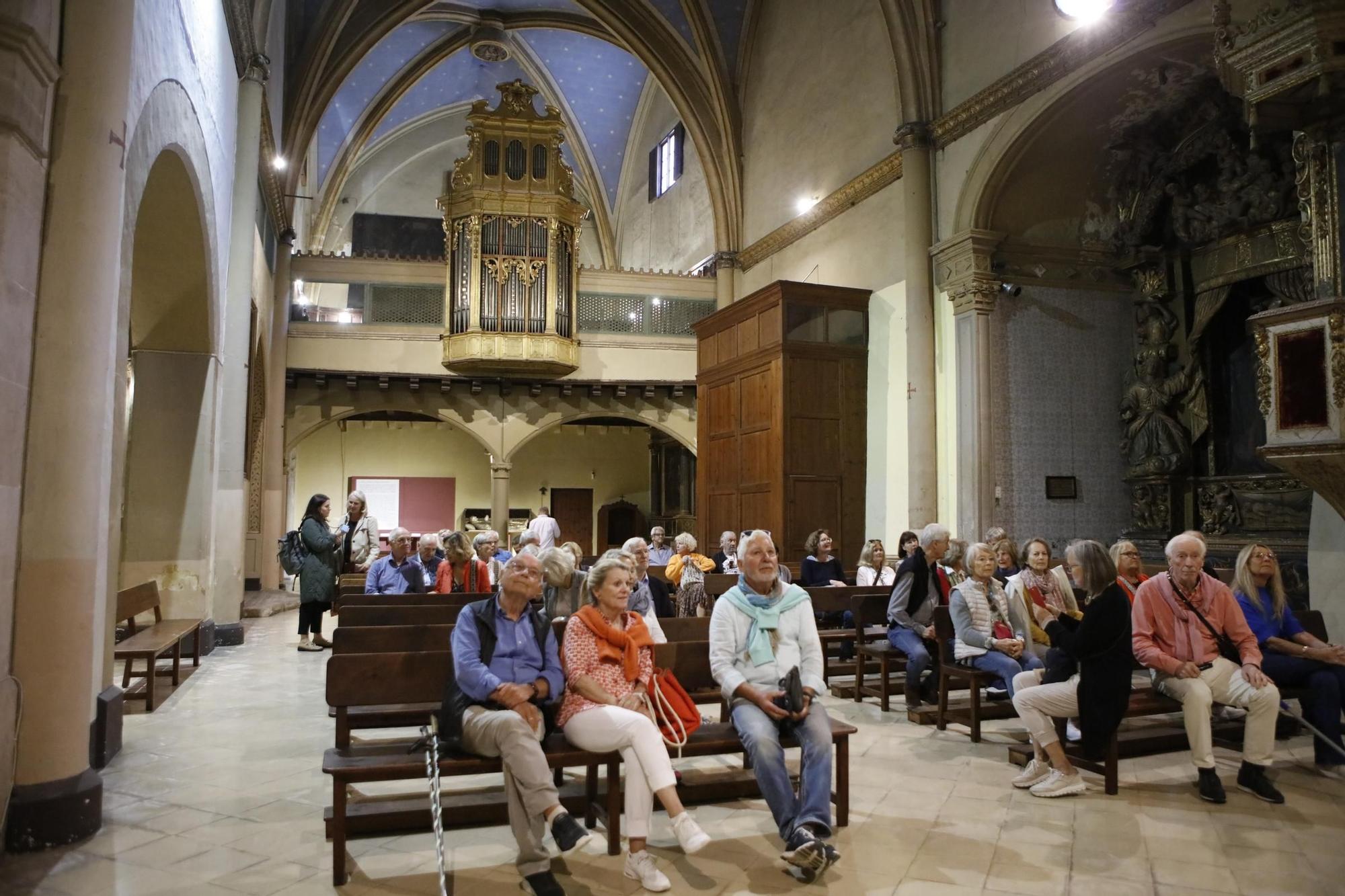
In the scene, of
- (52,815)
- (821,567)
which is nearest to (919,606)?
(821,567)

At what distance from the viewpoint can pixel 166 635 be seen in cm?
658

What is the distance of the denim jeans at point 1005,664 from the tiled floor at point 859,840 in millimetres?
410

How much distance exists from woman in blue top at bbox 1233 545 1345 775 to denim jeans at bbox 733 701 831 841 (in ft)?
8.18

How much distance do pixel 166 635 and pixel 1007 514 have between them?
307 inches

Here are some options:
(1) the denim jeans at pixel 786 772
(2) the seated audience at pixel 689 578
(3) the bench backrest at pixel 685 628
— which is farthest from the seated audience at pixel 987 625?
(2) the seated audience at pixel 689 578

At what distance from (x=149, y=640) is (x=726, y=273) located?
1095cm

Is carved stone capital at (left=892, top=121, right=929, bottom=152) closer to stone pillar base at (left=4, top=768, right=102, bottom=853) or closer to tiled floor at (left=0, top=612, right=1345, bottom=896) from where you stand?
tiled floor at (left=0, top=612, right=1345, bottom=896)

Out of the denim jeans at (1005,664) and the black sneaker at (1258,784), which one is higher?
the denim jeans at (1005,664)

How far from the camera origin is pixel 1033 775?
4301mm

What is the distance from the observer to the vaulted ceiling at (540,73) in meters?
14.4

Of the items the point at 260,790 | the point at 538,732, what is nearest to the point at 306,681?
the point at 260,790

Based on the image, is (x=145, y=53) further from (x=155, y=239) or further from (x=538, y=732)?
(x=538, y=732)

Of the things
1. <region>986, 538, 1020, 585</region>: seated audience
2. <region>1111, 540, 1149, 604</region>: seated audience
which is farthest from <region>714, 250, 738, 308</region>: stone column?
<region>1111, 540, 1149, 604</region>: seated audience

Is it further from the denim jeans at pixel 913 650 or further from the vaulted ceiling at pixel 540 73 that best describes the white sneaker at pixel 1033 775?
the vaulted ceiling at pixel 540 73
